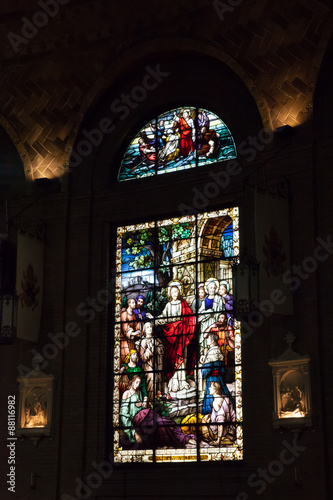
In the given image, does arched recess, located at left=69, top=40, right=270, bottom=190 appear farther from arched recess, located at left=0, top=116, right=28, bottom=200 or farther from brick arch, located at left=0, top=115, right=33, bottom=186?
arched recess, located at left=0, top=116, right=28, bottom=200

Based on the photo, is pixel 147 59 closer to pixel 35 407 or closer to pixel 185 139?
pixel 185 139

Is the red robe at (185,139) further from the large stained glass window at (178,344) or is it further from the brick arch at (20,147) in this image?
the brick arch at (20,147)

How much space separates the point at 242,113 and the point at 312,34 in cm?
162

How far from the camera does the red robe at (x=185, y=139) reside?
14227 mm

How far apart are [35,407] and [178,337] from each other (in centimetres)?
251

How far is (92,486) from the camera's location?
12922mm

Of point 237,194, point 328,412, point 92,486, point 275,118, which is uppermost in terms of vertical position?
point 275,118

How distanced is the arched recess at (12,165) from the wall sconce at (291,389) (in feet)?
18.8

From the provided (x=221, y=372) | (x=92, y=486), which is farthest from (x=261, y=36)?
(x=92, y=486)

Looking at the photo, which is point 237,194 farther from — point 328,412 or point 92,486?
point 92,486

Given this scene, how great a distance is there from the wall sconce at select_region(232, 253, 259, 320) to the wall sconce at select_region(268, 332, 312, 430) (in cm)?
84

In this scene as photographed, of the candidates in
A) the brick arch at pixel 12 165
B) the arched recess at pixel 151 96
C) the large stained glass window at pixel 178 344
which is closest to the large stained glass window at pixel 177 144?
the arched recess at pixel 151 96

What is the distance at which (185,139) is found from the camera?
14312 mm

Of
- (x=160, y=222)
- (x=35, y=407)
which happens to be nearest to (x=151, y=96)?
(x=160, y=222)
